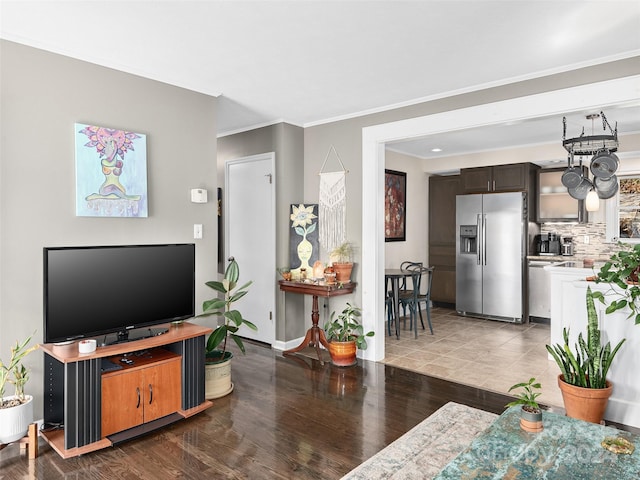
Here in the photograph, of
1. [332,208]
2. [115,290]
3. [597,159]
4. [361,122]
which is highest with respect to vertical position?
[361,122]

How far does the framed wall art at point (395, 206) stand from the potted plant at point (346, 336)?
208 centimetres

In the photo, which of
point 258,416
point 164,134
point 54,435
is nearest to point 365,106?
point 164,134

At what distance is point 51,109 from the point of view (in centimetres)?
288

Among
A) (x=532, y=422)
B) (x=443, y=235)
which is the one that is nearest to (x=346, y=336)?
(x=532, y=422)

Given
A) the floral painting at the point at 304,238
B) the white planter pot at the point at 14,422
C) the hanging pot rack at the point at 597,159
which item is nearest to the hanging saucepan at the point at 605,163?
the hanging pot rack at the point at 597,159

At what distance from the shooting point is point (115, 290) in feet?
9.47

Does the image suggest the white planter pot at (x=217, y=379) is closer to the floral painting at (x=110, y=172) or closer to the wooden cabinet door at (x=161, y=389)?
the wooden cabinet door at (x=161, y=389)

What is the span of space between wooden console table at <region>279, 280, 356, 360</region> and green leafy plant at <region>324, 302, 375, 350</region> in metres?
0.12

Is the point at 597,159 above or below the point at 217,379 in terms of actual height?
above

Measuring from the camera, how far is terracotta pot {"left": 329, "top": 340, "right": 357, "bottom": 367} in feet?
13.8

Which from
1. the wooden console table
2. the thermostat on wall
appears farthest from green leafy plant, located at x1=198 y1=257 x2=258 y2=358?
the wooden console table

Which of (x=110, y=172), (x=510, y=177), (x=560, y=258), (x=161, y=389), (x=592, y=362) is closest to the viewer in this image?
(x=592, y=362)

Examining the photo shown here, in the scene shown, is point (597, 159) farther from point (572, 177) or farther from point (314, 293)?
point (314, 293)

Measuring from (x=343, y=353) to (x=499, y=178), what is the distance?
3.80 meters
